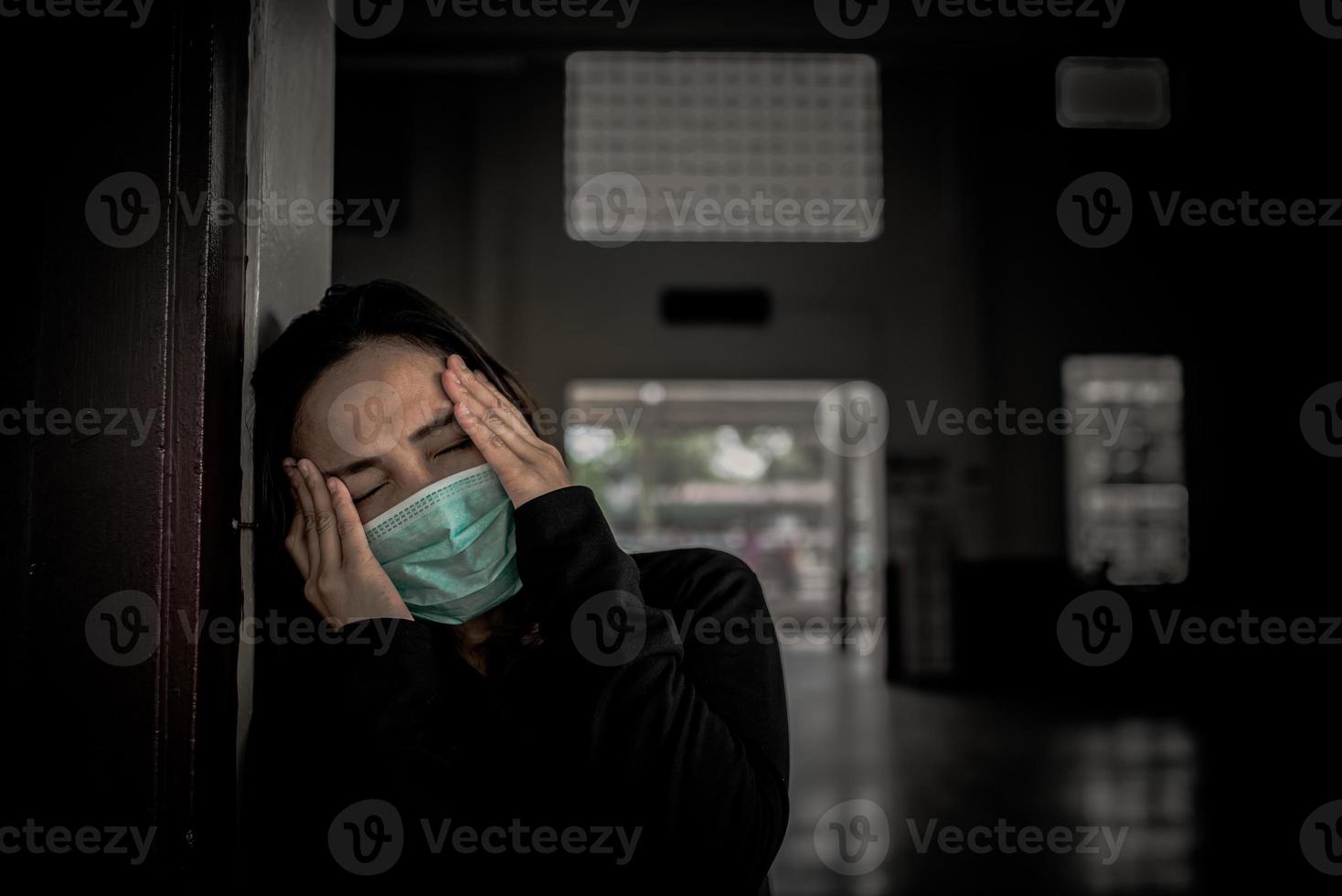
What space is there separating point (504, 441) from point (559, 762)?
383mm

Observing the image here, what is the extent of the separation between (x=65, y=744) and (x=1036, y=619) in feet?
23.7

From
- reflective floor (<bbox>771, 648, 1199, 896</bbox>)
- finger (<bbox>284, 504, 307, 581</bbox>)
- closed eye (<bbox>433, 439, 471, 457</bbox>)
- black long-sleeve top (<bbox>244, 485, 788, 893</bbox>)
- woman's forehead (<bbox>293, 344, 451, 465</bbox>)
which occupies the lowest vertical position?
reflective floor (<bbox>771, 648, 1199, 896</bbox>)

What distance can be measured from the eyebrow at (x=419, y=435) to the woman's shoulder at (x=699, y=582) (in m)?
0.36

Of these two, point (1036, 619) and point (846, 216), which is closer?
point (1036, 619)

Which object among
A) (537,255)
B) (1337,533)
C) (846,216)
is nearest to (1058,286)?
(846,216)

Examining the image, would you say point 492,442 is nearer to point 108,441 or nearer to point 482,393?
point 482,393

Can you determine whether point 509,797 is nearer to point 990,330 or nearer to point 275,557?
point 275,557

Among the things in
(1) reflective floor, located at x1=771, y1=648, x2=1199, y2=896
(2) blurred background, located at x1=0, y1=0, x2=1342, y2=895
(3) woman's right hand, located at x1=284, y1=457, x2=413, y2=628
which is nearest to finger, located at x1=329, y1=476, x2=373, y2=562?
(3) woman's right hand, located at x1=284, y1=457, x2=413, y2=628

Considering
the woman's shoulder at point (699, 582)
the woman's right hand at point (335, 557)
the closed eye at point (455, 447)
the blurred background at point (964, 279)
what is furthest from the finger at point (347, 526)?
the blurred background at point (964, 279)

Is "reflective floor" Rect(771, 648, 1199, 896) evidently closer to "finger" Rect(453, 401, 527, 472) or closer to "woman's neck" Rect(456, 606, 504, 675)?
"woman's neck" Rect(456, 606, 504, 675)

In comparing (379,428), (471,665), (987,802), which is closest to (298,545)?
(379,428)

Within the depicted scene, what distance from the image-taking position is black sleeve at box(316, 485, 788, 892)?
0.96 meters

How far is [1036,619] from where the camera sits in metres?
7.07

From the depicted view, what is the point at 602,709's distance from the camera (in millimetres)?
978
